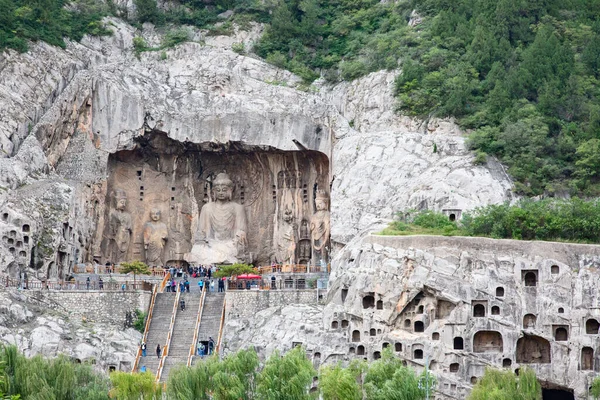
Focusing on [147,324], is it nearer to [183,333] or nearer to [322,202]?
[183,333]

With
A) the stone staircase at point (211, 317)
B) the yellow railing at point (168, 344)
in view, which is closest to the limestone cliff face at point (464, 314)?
the stone staircase at point (211, 317)

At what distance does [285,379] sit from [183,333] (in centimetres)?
1158

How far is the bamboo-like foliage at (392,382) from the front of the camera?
185 feet

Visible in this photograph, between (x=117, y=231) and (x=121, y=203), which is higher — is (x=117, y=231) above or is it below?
below

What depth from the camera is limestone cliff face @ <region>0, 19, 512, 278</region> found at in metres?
72.1

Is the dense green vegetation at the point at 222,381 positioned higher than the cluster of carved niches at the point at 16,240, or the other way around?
the cluster of carved niches at the point at 16,240

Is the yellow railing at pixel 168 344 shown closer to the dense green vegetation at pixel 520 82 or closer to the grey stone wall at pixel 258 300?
the grey stone wall at pixel 258 300

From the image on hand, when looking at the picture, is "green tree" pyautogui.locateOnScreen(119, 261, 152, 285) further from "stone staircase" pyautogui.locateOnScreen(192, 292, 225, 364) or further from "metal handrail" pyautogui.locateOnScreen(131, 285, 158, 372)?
"stone staircase" pyautogui.locateOnScreen(192, 292, 225, 364)

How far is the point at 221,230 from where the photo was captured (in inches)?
3204

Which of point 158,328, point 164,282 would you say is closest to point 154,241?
point 164,282

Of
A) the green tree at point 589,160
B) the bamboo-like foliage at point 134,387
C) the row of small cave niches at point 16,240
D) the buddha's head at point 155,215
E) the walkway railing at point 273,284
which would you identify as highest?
the green tree at point 589,160

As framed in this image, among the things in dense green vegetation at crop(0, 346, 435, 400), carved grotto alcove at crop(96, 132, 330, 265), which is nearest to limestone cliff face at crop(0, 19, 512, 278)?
carved grotto alcove at crop(96, 132, 330, 265)

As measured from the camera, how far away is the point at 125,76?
80.4m

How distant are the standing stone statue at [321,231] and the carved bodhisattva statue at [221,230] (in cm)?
442
